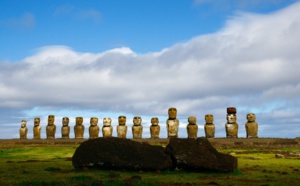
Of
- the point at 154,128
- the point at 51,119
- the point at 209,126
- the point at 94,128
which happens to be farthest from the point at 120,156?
the point at 51,119

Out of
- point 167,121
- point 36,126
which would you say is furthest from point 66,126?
point 167,121

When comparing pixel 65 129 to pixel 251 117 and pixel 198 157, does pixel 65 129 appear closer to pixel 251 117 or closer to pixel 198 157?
pixel 251 117

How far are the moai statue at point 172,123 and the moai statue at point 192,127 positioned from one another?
138cm

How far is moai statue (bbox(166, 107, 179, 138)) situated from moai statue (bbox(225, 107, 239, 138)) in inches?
225

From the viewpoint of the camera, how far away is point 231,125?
49219 mm

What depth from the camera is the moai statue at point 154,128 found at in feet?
168

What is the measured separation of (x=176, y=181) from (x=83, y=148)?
5.91 m

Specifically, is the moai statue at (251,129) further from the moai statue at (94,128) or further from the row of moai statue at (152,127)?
the moai statue at (94,128)

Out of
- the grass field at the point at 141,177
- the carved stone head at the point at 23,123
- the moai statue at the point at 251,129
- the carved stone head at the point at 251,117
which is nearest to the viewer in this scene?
the grass field at the point at 141,177

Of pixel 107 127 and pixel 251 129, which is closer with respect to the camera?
pixel 251 129

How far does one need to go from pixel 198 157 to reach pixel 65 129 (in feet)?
120

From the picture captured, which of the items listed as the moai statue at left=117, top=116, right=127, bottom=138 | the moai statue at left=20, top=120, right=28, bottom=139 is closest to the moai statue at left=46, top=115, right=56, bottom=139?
the moai statue at left=20, top=120, right=28, bottom=139

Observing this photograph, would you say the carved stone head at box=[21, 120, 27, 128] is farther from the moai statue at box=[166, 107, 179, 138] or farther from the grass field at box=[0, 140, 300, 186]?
the grass field at box=[0, 140, 300, 186]

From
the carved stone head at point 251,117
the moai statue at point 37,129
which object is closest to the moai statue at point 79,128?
the moai statue at point 37,129
